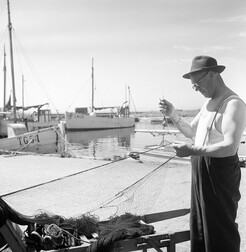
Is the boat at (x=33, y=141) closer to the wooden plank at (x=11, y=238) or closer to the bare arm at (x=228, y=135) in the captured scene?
the wooden plank at (x=11, y=238)

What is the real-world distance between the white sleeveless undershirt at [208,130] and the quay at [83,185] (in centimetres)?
134

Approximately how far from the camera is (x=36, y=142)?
18.5 m

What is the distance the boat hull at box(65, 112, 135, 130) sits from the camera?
51.1 meters

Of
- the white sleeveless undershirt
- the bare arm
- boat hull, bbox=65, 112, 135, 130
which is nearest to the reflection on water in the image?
boat hull, bbox=65, 112, 135, 130

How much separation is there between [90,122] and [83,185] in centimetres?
4558

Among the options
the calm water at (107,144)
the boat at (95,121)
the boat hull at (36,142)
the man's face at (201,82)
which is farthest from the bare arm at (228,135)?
the boat at (95,121)

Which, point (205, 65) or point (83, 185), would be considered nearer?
point (205, 65)

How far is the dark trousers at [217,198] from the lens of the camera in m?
2.36

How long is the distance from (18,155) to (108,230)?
10.9 metres

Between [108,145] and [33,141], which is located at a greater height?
[33,141]

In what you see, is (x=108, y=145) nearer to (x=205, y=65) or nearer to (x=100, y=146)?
(x=100, y=146)

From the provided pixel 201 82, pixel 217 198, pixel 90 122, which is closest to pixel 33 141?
pixel 201 82

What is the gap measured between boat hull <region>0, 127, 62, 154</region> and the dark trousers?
1502 cm

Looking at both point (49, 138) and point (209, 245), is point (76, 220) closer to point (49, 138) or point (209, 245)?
point (209, 245)
